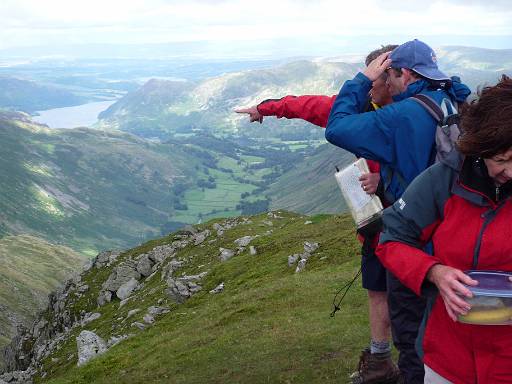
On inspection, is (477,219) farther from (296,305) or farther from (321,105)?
(296,305)

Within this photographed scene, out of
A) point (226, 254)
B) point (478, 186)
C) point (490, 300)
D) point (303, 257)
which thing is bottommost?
point (226, 254)

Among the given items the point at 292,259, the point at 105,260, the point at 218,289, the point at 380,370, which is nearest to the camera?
the point at 380,370

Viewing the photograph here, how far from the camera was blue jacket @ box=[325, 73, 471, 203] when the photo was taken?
25.2 ft

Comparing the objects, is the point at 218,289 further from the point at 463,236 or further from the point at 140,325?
the point at 463,236

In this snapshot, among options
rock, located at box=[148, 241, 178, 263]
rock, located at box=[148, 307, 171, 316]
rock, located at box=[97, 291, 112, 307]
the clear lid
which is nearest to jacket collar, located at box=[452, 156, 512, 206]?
the clear lid

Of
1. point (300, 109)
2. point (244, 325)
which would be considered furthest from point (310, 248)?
point (300, 109)

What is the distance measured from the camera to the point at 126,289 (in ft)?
189

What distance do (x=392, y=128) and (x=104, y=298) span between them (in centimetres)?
5595

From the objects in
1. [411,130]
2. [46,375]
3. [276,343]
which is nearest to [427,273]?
[411,130]

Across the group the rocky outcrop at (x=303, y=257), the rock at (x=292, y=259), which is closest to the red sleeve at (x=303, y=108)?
the rocky outcrop at (x=303, y=257)

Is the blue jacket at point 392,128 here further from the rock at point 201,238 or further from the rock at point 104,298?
the rock at point 201,238

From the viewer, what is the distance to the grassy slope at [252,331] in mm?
17172

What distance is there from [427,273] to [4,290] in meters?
198

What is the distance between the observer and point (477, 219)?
5.68m
